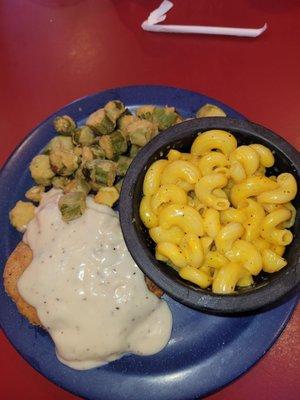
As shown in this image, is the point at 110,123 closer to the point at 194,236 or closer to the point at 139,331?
the point at 194,236

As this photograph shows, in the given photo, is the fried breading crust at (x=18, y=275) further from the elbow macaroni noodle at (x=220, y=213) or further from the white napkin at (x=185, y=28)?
the white napkin at (x=185, y=28)

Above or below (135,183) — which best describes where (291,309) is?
below

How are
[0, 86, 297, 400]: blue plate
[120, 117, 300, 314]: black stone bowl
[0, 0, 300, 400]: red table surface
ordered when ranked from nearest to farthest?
[120, 117, 300, 314]: black stone bowl → [0, 86, 297, 400]: blue plate → [0, 0, 300, 400]: red table surface

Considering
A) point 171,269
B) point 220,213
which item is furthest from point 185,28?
point 171,269

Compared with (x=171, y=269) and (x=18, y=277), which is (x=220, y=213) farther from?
(x=18, y=277)

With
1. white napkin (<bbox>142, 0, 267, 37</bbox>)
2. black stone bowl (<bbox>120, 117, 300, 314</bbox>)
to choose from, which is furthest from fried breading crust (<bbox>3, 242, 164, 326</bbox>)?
white napkin (<bbox>142, 0, 267, 37</bbox>)

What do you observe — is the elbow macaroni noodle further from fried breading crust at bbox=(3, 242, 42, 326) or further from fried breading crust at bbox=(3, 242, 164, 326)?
fried breading crust at bbox=(3, 242, 42, 326)

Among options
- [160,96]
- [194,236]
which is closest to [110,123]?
[160,96]
